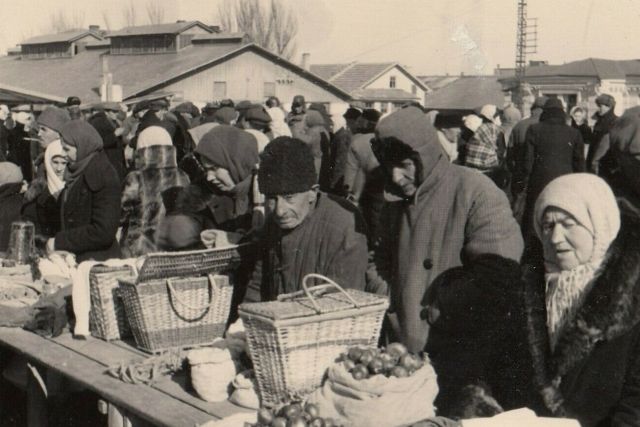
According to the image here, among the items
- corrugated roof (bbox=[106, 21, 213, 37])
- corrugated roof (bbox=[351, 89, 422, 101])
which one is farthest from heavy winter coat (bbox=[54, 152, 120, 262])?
corrugated roof (bbox=[351, 89, 422, 101])

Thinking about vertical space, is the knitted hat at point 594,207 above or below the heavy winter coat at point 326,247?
above

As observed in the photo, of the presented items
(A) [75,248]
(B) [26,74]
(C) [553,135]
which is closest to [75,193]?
(A) [75,248]

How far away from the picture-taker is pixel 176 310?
4527mm

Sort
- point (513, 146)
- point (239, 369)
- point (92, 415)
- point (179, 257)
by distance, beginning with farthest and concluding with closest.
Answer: point (513, 146), point (92, 415), point (179, 257), point (239, 369)

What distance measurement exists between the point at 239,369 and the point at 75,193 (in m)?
2.17

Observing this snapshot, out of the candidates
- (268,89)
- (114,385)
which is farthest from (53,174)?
(268,89)

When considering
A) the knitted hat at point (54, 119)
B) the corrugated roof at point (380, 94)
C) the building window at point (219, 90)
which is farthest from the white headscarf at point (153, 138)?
the corrugated roof at point (380, 94)

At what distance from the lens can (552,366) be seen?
120 inches

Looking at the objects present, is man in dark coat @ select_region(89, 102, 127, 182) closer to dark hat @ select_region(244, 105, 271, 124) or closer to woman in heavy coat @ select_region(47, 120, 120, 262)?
dark hat @ select_region(244, 105, 271, 124)

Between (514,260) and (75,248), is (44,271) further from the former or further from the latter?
(514,260)

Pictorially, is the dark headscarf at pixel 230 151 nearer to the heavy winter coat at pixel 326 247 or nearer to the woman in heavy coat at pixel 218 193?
the woman in heavy coat at pixel 218 193

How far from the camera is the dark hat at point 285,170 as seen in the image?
3883mm

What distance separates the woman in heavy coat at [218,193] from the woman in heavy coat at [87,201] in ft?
1.41

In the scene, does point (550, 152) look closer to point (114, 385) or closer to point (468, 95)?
point (114, 385)
